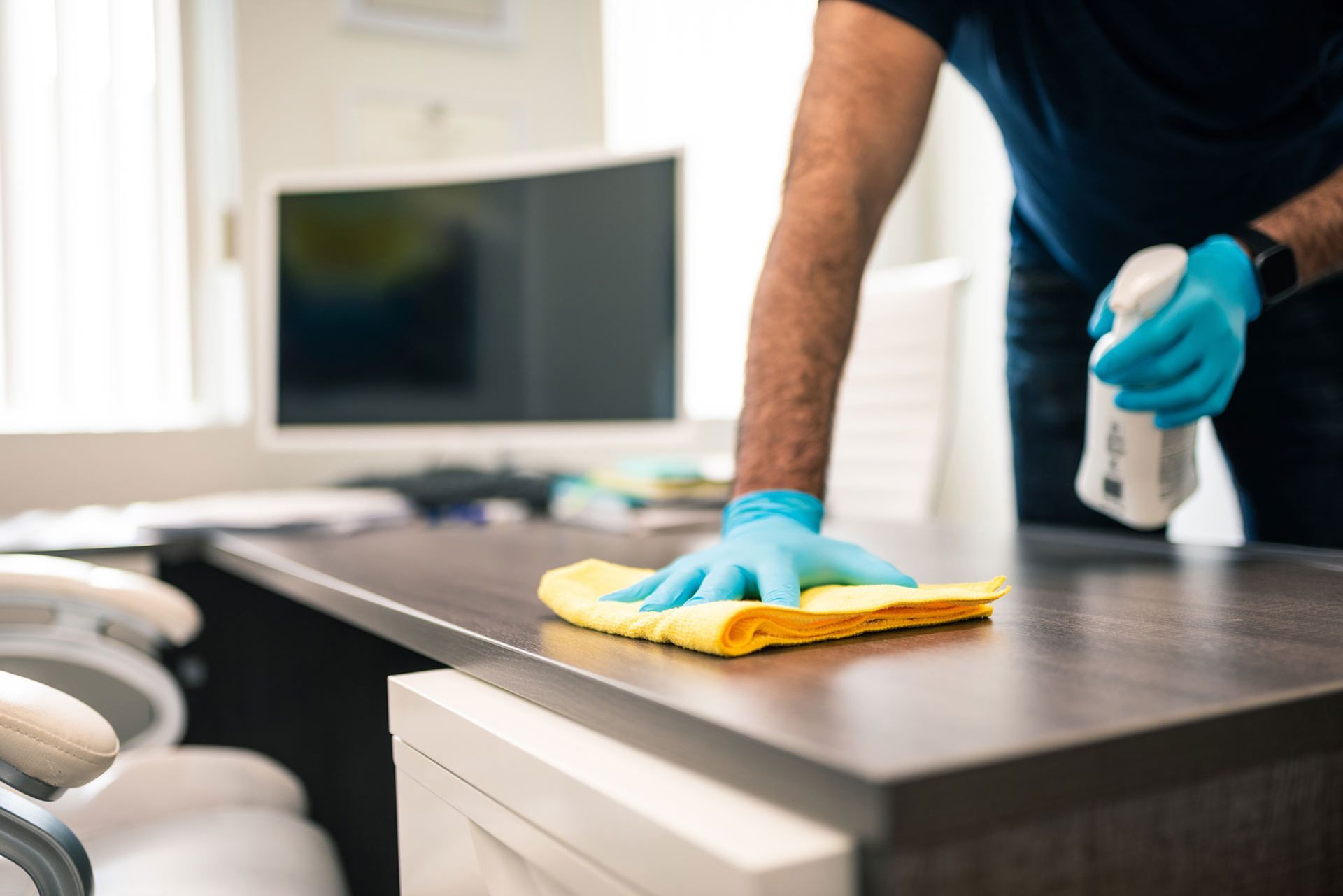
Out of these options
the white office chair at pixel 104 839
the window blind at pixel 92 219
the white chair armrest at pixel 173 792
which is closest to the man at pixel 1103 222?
the white office chair at pixel 104 839

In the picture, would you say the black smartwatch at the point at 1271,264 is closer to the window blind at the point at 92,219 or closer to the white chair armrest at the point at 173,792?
the white chair armrest at the point at 173,792

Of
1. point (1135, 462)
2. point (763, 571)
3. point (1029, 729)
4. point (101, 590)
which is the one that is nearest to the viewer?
point (1029, 729)

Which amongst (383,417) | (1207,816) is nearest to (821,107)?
(1207,816)

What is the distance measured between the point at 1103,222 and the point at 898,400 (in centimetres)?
94

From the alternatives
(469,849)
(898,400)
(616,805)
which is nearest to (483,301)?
(898,400)

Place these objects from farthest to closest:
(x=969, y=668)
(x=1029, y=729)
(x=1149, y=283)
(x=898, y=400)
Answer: (x=898, y=400), (x=1149, y=283), (x=969, y=668), (x=1029, y=729)

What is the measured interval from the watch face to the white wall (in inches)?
72.0

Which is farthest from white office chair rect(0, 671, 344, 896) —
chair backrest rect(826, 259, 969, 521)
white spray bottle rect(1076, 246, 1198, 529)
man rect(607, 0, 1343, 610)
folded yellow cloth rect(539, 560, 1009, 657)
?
chair backrest rect(826, 259, 969, 521)

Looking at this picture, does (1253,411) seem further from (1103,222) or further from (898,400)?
(898,400)

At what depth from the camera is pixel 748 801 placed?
14.8 inches

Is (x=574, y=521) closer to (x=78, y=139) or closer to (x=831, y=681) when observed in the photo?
(x=831, y=681)

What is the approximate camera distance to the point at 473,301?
5.86 ft

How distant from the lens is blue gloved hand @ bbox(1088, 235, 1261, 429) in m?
0.79

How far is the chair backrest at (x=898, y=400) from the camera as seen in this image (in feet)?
6.56
